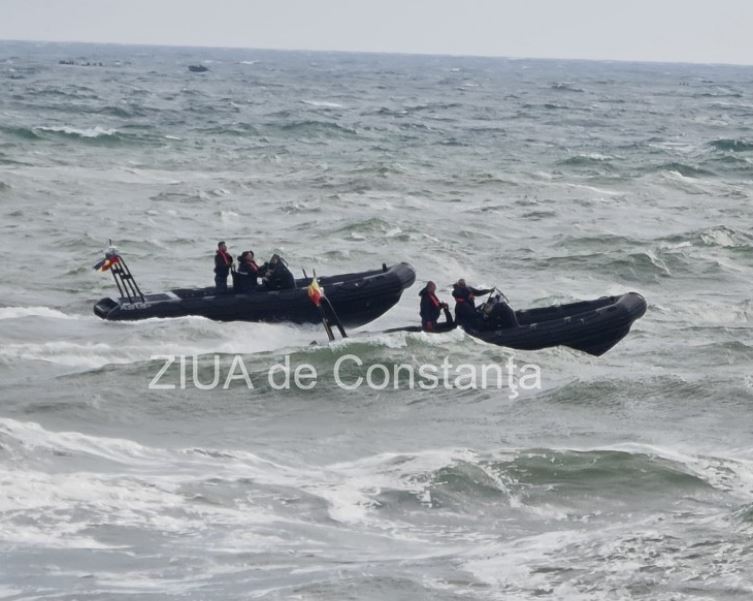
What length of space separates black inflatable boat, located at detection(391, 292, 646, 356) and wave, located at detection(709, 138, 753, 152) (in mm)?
35237

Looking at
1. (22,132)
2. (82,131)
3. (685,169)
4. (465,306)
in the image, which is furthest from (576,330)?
(82,131)

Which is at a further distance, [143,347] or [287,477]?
[143,347]

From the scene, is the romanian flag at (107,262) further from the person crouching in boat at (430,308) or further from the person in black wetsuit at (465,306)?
the person in black wetsuit at (465,306)

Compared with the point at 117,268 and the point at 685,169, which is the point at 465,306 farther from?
the point at 685,169

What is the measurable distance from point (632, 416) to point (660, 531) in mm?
3932

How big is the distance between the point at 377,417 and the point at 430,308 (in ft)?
8.21

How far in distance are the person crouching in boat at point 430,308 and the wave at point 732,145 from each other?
1434 inches

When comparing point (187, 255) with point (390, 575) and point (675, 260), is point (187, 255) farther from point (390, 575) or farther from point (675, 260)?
point (390, 575)

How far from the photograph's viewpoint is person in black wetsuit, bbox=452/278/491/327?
57.7 ft

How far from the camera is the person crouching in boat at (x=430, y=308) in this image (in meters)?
17.5

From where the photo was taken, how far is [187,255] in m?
26.8

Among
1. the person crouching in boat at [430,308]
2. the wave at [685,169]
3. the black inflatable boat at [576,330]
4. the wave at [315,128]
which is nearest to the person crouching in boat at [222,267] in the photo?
Answer: the black inflatable boat at [576,330]

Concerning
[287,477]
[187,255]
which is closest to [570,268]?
[187,255]

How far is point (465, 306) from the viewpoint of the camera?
57.7 ft
